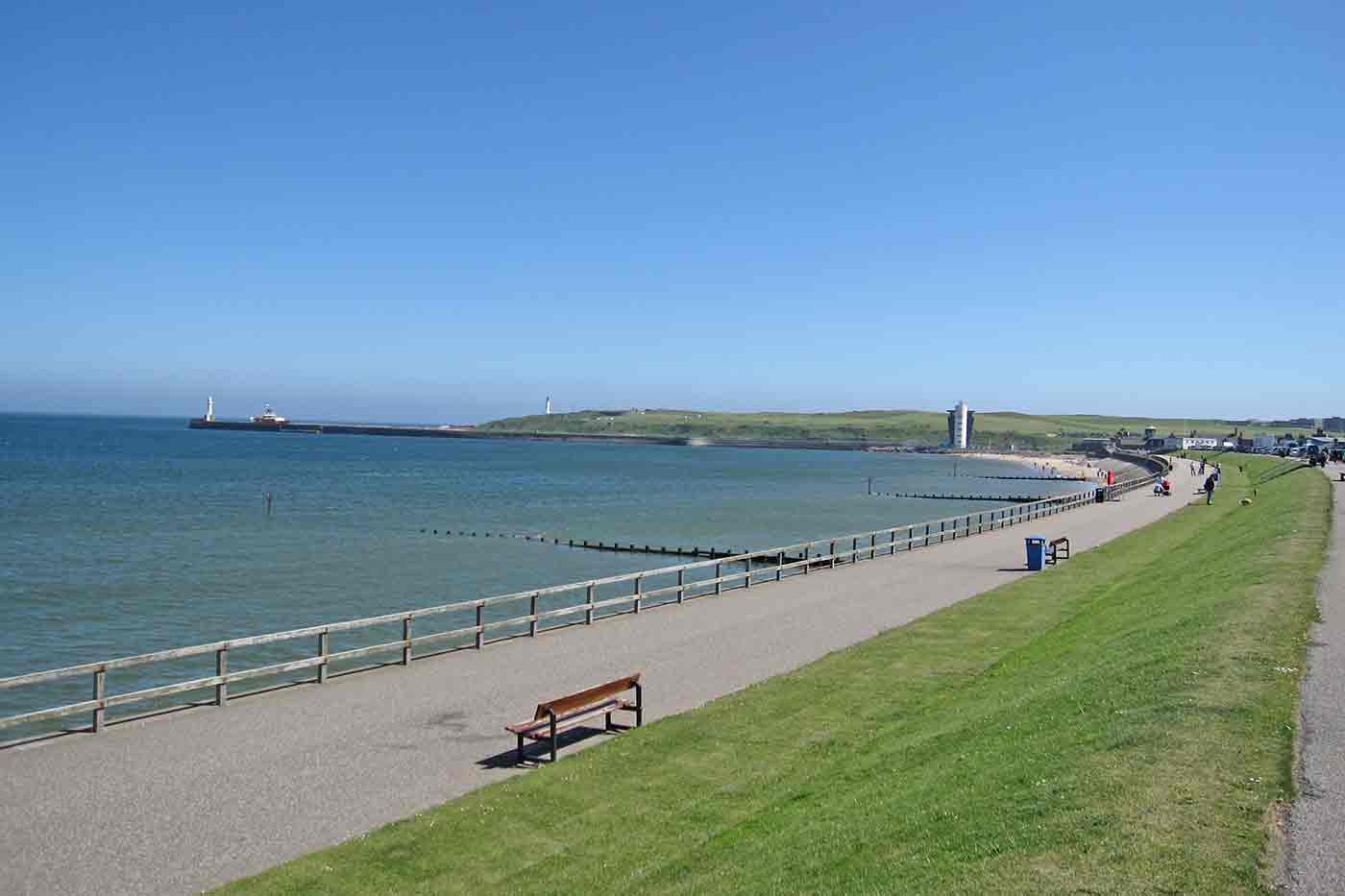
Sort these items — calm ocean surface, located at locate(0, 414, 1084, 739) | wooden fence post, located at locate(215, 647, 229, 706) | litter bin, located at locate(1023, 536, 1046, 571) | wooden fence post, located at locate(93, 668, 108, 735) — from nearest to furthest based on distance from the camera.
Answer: wooden fence post, located at locate(93, 668, 108, 735), wooden fence post, located at locate(215, 647, 229, 706), calm ocean surface, located at locate(0, 414, 1084, 739), litter bin, located at locate(1023, 536, 1046, 571)

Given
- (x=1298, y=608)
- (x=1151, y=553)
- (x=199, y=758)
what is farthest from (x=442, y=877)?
(x=1151, y=553)

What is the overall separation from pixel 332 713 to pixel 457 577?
2569cm

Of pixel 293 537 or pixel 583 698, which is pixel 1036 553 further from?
pixel 293 537

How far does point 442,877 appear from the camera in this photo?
932 centimetres

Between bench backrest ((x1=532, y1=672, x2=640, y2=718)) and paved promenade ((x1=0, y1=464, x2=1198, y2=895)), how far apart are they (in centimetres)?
60

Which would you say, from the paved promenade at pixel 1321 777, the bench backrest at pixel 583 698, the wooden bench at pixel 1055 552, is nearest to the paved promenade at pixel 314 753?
the bench backrest at pixel 583 698

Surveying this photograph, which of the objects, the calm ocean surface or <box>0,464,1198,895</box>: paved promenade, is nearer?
<box>0,464,1198,895</box>: paved promenade

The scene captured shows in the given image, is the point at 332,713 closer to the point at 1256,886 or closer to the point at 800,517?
the point at 1256,886

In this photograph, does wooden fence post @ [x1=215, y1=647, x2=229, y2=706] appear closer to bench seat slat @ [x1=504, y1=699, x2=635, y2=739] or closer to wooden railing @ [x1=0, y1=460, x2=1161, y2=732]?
wooden railing @ [x1=0, y1=460, x2=1161, y2=732]

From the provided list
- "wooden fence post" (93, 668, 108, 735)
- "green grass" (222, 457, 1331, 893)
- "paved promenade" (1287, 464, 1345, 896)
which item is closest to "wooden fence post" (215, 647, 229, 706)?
"wooden fence post" (93, 668, 108, 735)

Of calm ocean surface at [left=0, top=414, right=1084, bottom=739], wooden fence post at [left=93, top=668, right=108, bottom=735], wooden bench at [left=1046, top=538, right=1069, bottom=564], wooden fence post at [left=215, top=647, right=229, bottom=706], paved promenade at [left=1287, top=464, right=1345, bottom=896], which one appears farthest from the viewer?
wooden bench at [left=1046, top=538, right=1069, bottom=564]

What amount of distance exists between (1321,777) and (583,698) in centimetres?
790

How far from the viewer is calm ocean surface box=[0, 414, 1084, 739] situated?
95.9ft

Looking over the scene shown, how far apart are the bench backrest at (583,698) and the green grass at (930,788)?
0.59 meters
